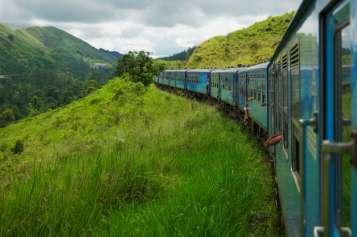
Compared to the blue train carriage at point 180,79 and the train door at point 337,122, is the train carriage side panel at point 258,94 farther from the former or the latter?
the blue train carriage at point 180,79

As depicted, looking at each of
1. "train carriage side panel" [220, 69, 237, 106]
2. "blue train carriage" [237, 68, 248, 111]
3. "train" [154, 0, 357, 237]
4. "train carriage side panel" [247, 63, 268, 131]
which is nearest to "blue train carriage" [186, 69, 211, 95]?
"train carriage side panel" [220, 69, 237, 106]

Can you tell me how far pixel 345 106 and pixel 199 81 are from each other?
39.0 meters

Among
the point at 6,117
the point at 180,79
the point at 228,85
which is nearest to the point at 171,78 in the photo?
the point at 180,79

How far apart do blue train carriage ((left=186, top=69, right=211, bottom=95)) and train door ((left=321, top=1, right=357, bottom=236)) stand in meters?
34.1

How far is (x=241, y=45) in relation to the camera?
107625 mm

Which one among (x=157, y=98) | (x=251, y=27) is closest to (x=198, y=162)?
(x=157, y=98)

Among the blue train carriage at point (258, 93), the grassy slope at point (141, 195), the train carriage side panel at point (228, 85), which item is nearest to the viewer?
the grassy slope at point (141, 195)

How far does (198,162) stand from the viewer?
1253 centimetres

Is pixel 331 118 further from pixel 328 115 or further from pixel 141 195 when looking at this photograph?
pixel 141 195

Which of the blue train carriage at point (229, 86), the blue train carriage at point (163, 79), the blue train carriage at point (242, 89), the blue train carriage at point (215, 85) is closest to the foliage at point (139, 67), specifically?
the blue train carriage at point (163, 79)

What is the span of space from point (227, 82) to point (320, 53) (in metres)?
25.1

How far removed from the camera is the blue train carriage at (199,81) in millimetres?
38209

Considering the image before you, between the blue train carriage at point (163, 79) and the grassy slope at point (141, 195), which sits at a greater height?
the blue train carriage at point (163, 79)

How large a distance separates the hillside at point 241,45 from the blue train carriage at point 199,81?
161 ft
